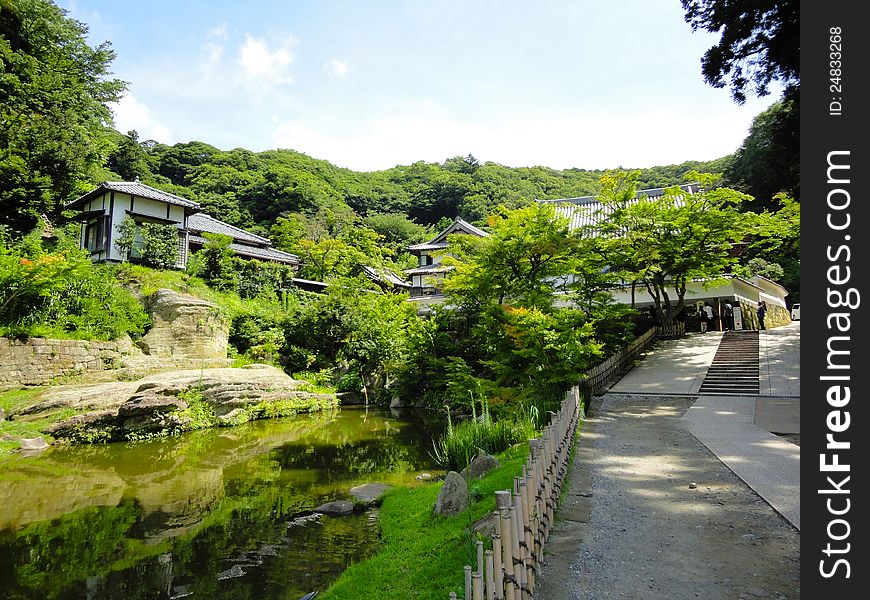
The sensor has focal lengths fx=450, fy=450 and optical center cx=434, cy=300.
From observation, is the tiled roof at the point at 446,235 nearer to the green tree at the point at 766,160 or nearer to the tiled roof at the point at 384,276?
the tiled roof at the point at 384,276

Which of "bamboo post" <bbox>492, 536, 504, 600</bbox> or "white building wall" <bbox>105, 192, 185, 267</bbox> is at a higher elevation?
"white building wall" <bbox>105, 192, 185, 267</bbox>

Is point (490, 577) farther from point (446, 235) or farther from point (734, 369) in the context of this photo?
point (446, 235)

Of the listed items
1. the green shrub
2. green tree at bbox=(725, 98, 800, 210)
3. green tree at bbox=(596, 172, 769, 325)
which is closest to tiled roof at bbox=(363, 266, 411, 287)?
green tree at bbox=(596, 172, 769, 325)

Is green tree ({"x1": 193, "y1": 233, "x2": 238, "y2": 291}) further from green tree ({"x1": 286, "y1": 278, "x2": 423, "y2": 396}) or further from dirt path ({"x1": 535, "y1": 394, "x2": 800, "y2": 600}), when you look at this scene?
dirt path ({"x1": 535, "y1": 394, "x2": 800, "y2": 600})

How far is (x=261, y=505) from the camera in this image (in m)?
7.51

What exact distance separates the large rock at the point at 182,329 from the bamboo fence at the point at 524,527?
1653 cm

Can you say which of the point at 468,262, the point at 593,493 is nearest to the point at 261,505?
the point at 593,493

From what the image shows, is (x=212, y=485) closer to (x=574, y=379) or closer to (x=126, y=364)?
(x=574, y=379)

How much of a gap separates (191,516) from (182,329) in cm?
1269

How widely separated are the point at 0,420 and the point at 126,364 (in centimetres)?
422

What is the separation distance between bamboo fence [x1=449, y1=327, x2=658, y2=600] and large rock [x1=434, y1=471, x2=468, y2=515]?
124 centimetres

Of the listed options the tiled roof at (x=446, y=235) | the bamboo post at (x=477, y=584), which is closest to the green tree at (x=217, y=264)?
the tiled roof at (x=446, y=235)

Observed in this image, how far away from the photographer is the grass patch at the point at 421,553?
13.2 feet

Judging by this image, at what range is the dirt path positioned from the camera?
3283mm
